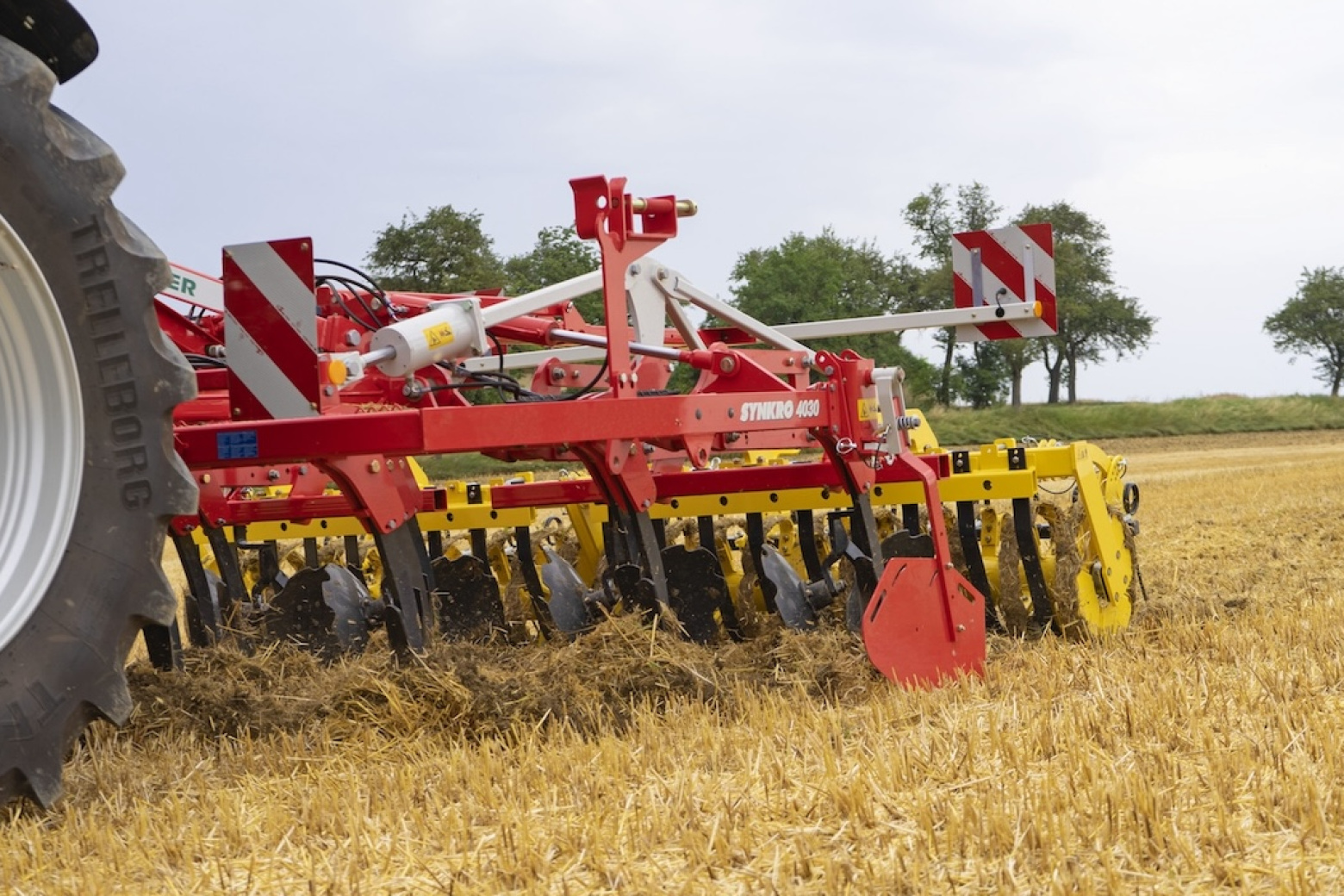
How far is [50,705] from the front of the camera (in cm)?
272

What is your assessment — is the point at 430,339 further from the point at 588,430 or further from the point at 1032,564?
the point at 1032,564

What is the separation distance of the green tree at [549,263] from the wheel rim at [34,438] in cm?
2986

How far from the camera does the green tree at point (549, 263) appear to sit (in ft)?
110

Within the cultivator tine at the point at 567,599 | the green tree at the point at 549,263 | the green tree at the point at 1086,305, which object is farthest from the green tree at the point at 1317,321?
the cultivator tine at the point at 567,599

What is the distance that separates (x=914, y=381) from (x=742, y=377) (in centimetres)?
4186

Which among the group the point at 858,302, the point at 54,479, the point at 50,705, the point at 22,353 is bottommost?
the point at 50,705

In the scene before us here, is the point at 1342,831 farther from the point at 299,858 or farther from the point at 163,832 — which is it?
A: the point at 163,832

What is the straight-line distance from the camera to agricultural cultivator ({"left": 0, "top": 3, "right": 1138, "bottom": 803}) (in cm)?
275

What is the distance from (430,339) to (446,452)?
23.0 inches

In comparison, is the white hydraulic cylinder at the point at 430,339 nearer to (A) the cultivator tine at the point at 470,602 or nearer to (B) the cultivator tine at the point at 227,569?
(A) the cultivator tine at the point at 470,602

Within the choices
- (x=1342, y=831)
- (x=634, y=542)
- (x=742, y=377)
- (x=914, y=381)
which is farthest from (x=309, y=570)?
(x=914, y=381)

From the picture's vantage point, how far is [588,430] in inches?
165

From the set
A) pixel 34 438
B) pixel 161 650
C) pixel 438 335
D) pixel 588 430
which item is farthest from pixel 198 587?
pixel 34 438

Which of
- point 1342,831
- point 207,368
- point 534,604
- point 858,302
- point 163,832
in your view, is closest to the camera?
point 1342,831
